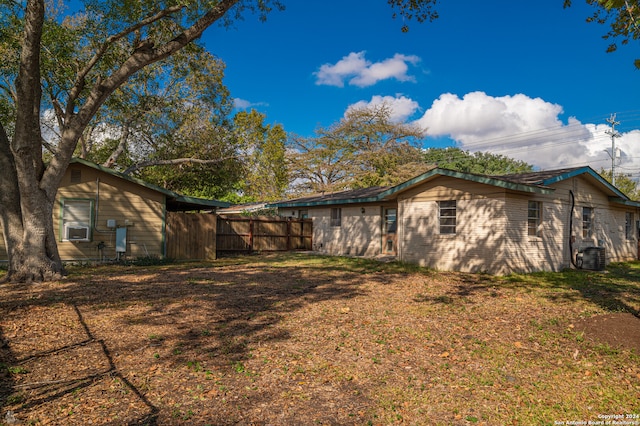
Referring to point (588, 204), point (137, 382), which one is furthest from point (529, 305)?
point (588, 204)

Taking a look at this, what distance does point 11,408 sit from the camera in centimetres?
367

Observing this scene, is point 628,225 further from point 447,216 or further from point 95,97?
point 95,97

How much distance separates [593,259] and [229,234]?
16.3m

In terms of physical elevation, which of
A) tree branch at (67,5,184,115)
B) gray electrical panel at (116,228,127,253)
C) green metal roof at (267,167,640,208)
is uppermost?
tree branch at (67,5,184,115)

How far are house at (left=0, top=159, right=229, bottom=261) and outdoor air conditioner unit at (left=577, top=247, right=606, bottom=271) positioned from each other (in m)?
16.4

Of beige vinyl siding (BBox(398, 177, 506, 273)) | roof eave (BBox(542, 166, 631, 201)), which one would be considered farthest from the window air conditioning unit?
roof eave (BBox(542, 166, 631, 201))

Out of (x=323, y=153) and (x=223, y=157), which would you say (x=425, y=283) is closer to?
(x=223, y=157)

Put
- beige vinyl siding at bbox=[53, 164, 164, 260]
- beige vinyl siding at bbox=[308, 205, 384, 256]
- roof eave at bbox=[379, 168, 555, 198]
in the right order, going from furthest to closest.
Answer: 1. beige vinyl siding at bbox=[308, 205, 384, 256]
2. beige vinyl siding at bbox=[53, 164, 164, 260]
3. roof eave at bbox=[379, 168, 555, 198]

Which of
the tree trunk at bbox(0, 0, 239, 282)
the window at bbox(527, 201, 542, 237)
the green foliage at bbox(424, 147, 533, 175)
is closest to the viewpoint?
the tree trunk at bbox(0, 0, 239, 282)

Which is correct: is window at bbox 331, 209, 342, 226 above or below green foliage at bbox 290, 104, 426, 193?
below

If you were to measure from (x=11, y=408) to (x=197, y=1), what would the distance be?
444 inches

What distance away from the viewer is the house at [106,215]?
14773 millimetres

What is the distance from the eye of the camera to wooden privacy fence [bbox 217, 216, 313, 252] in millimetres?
20875

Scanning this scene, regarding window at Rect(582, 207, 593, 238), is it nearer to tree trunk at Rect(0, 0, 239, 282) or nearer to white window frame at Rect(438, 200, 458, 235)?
white window frame at Rect(438, 200, 458, 235)
